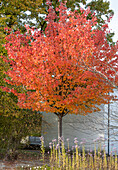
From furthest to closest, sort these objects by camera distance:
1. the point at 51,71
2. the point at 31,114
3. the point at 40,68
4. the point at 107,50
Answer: the point at 31,114
the point at 107,50
the point at 51,71
the point at 40,68

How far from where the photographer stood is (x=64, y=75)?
32.0 feet

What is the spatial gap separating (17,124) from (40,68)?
14.1 feet

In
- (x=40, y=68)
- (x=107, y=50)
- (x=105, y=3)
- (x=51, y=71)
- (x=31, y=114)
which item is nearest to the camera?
(x=40, y=68)

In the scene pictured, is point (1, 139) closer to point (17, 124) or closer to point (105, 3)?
point (17, 124)

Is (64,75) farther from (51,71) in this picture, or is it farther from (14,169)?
(14,169)

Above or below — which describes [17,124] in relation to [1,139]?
above

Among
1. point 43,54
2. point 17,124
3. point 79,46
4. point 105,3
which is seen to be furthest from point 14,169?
point 105,3

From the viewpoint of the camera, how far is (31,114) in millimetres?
13164

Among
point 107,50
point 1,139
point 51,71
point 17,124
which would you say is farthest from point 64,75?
point 1,139

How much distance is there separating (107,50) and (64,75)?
2.78 m

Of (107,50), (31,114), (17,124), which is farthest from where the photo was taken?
(31,114)

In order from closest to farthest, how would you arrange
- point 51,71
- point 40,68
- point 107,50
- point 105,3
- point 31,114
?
1. point 40,68
2. point 51,71
3. point 107,50
4. point 31,114
5. point 105,3

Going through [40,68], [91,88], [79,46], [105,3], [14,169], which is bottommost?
[14,169]

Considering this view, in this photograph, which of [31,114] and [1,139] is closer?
[1,139]
